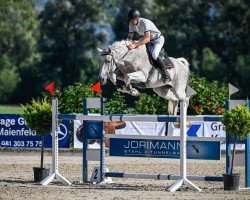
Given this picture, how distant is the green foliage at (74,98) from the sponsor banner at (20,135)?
4.03 ft

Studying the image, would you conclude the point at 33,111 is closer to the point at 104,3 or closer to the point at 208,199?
the point at 208,199

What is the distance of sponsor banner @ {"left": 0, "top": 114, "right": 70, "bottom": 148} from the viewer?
63.9ft

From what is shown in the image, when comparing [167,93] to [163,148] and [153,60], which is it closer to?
[153,60]

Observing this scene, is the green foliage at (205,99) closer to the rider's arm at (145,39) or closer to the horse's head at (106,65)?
the rider's arm at (145,39)

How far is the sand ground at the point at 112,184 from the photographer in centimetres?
1091

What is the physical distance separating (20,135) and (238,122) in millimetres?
A: 9367

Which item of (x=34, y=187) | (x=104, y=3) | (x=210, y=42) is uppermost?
(x=104, y=3)

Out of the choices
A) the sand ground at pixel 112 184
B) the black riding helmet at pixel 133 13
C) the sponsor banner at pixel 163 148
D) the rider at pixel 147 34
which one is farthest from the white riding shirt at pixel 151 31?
the sand ground at pixel 112 184

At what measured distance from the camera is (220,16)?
49031 mm

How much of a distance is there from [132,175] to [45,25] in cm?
4207

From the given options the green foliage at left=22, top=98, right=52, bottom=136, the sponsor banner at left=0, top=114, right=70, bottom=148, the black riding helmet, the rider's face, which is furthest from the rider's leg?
the sponsor banner at left=0, top=114, right=70, bottom=148

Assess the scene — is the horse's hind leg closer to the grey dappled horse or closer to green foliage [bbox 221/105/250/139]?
the grey dappled horse

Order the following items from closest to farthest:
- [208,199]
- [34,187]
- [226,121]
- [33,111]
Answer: [208,199]
[226,121]
[34,187]
[33,111]

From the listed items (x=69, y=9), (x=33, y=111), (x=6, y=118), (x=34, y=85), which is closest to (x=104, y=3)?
(x=69, y=9)
